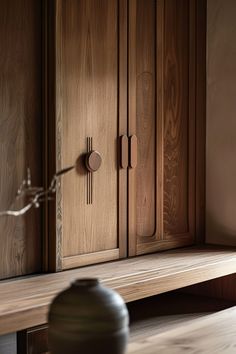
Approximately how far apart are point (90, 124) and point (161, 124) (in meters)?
0.56

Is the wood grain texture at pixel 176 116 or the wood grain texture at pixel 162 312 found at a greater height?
the wood grain texture at pixel 176 116

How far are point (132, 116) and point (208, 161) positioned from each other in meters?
0.71

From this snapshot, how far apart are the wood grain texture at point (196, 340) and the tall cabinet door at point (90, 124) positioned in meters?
1.05

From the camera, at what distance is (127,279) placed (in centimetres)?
280

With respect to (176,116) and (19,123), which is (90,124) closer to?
(19,123)

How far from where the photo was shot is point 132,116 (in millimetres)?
3330

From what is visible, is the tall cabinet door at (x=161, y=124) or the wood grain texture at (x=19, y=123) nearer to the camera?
the wood grain texture at (x=19, y=123)

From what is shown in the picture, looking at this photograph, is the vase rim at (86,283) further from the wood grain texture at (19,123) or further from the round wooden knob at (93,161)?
the round wooden knob at (93,161)

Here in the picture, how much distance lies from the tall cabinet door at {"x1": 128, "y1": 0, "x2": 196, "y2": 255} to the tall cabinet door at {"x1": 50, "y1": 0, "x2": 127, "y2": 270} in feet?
0.29

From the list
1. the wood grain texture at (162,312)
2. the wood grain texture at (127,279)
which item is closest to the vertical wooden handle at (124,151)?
the wood grain texture at (127,279)

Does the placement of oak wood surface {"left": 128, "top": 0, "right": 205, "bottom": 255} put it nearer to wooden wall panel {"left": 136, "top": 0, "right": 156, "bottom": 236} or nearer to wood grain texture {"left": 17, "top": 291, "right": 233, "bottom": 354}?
wooden wall panel {"left": 136, "top": 0, "right": 156, "bottom": 236}

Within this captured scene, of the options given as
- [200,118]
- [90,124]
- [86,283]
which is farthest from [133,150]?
[86,283]

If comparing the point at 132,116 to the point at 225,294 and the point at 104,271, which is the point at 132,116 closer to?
the point at 104,271

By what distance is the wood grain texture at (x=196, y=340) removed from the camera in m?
1.76
